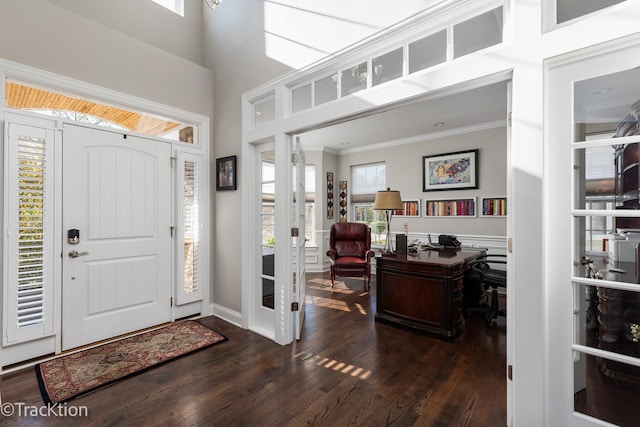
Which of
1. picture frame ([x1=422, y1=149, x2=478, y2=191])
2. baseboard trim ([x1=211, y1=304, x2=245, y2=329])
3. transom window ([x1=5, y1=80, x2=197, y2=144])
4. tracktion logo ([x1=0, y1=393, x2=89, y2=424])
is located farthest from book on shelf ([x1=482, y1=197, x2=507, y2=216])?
tracktion logo ([x1=0, y1=393, x2=89, y2=424])

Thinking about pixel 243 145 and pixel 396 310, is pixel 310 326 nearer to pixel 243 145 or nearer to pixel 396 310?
pixel 396 310

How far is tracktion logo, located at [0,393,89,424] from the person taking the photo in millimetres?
1809

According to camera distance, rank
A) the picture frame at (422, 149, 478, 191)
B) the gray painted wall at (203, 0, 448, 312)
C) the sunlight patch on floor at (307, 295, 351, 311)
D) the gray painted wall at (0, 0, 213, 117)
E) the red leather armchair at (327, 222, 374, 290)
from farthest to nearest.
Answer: the red leather armchair at (327, 222, 374, 290) < the picture frame at (422, 149, 478, 191) < the sunlight patch on floor at (307, 295, 351, 311) < the gray painted wall at (0, 0, 213, 117) < the gray painted wall at (203, 0, 448, 312)

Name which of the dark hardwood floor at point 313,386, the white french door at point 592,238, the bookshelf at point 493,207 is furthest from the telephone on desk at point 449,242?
the white french door at point 592,238

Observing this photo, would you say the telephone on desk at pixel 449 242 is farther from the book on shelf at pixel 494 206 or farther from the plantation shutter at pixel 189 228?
the plantation shutter at pixel 189 228

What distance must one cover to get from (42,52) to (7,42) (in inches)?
7.9

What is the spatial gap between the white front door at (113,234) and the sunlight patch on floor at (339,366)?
176 centimetres

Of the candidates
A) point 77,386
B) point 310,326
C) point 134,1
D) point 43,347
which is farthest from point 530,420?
point 134,1

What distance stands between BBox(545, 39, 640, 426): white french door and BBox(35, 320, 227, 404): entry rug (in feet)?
8.77

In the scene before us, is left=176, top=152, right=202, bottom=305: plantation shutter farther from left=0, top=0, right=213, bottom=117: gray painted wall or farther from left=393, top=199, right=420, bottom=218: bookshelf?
left=393, top=199, right=420, bottom=218: bookshelf

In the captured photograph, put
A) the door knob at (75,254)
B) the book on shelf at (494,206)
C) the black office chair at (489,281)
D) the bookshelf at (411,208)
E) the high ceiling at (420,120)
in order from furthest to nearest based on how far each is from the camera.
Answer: the bookshelf at (411,208), the book on shelf at (494,206), the high ceiling at (420,120), the black office chair at (489,281), the door knob at (75,254)

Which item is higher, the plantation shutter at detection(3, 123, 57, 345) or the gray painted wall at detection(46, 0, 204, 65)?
the gray painted wall at detection(46, 0, 204, 65)

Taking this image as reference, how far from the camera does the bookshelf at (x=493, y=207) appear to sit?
468 cm

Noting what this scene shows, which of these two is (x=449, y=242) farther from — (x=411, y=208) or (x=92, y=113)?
(x=92, y=113)
